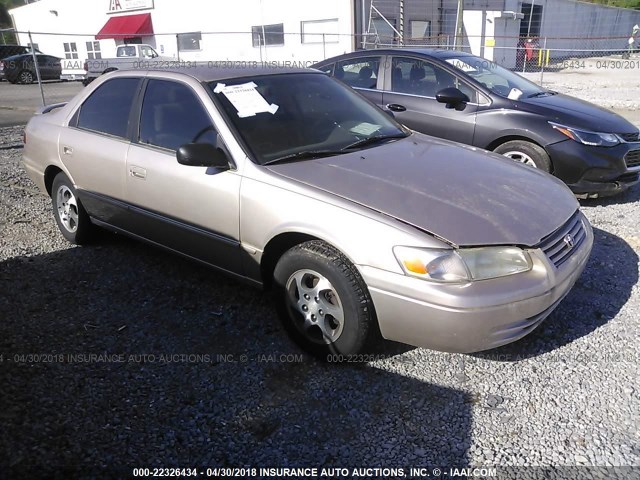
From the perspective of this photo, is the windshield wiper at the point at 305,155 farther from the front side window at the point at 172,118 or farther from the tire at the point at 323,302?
the tire at the point at 323,302

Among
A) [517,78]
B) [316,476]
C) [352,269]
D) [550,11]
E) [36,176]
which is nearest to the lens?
[316,476]

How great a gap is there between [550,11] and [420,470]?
35009 millimetres

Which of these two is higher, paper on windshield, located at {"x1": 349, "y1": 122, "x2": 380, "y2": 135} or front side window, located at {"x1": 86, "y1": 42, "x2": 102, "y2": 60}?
paper on windshield, located at {"x1": 349, "y1": 122, "x2": 380, "y2": 135}

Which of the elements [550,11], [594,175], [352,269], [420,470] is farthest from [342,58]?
[550,11]

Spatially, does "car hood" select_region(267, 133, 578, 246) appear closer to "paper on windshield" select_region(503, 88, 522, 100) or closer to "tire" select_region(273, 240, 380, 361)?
"tire" select_region(273, 240, 380, 361)

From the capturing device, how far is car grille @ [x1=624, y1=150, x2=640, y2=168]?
5475 millimetres

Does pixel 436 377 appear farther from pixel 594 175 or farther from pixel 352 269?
pixel 594 175

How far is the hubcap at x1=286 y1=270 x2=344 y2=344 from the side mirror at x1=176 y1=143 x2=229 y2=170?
0.86 meters

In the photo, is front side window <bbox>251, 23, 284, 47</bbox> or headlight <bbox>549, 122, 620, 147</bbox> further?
front side window <bbox>251, 23, 284, 47</bbox>

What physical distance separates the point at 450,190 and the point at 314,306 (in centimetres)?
101

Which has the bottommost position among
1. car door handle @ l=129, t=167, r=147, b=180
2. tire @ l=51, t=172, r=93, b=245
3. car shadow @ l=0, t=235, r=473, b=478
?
car shadow @ l=0, t=235, r=473, b=478

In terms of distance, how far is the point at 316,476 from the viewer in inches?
92.4

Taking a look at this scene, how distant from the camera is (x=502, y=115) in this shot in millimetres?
5766

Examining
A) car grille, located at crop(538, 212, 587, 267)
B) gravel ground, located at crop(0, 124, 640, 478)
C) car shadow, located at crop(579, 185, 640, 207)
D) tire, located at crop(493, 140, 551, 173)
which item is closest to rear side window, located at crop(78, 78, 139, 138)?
gravel ground, located at crop(0, 124, 640, 478)
